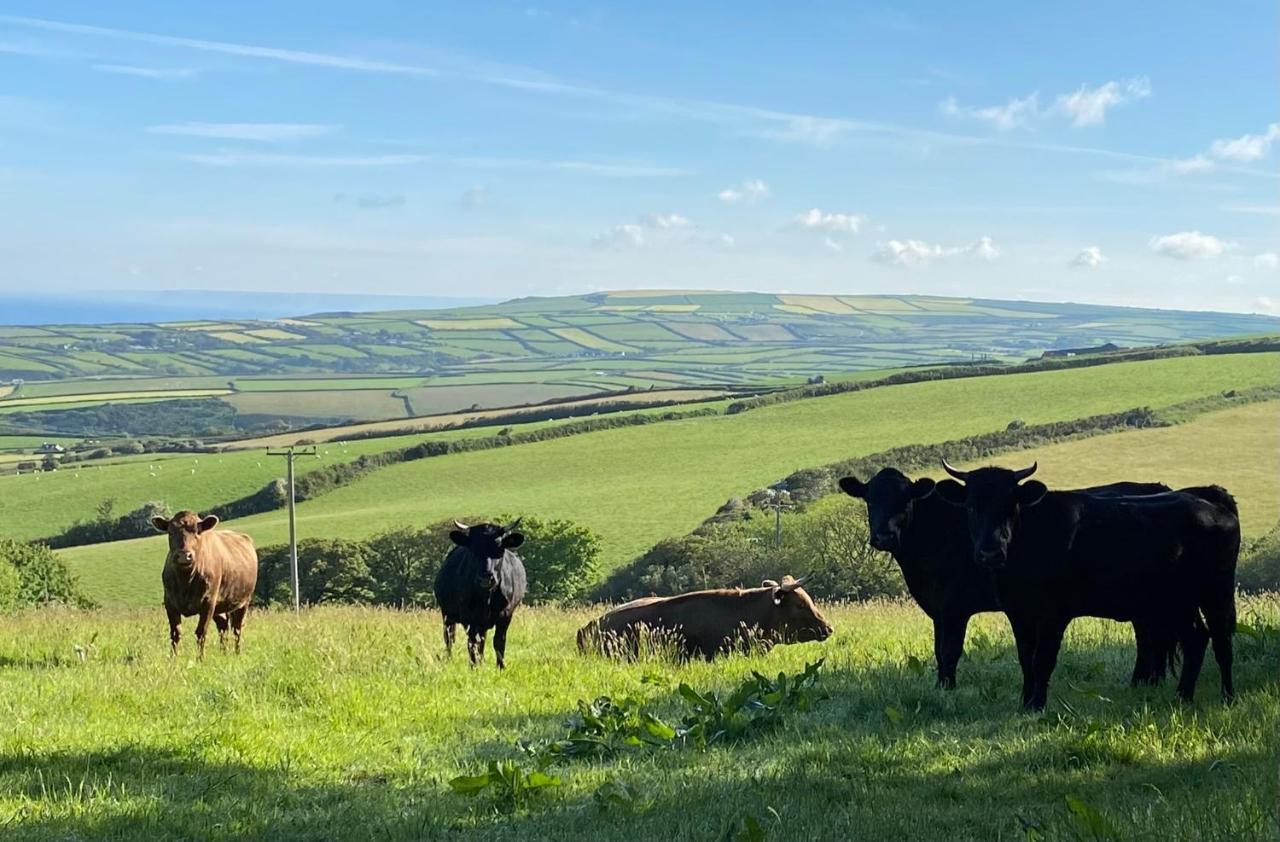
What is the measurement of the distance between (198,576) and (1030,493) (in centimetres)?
1150

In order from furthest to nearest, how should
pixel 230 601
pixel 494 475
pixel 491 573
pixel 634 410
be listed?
pixel 634 410, pixel 494 475, pixel 230 601, pixel 491 573

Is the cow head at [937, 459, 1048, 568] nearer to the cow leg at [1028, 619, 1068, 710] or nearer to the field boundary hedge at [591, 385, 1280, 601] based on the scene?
the cow leg at [1028, 619, 1068, 710]

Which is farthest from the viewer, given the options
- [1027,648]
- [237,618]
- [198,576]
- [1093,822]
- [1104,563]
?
[237,618]

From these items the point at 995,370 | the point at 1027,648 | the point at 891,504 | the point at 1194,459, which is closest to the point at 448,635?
the point at 891,504

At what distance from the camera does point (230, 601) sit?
1767cm

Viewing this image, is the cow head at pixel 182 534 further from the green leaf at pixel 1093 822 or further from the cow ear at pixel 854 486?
the green leaf at pixel 1093 822

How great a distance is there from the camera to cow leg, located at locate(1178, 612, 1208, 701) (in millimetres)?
9609

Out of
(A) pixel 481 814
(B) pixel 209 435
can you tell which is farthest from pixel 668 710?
(B) pixel 209 435

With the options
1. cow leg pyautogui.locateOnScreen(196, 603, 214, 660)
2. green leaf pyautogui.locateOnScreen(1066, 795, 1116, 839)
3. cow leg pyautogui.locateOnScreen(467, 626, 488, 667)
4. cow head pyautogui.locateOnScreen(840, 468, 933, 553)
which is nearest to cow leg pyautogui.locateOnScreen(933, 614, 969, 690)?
cow head pyautogui.locateOnScreen(840, 468, 933, 553)

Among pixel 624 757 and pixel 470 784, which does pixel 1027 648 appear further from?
pixel 470 784

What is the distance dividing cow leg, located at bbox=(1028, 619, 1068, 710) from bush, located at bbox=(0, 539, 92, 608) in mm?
46908

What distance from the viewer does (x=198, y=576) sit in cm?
1634

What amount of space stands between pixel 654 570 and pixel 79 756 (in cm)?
4744

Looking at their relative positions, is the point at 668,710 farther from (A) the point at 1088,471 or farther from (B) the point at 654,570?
(A) the point at 1088,471
